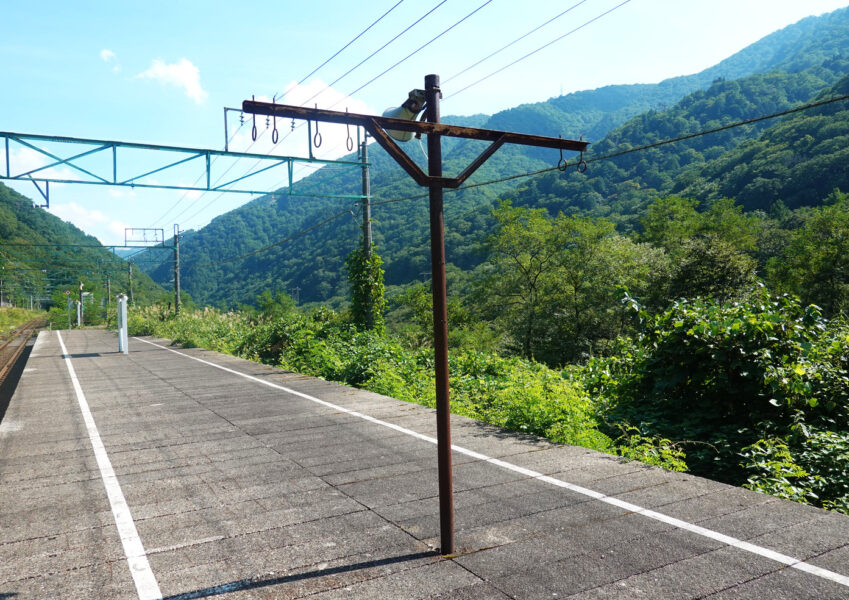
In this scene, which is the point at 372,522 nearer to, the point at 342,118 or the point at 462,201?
the point at 342,118

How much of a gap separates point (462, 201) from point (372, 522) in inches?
2733

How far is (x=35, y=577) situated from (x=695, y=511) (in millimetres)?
4837

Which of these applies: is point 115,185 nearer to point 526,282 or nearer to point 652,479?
point 652,479

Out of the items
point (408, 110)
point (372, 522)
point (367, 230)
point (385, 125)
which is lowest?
point (372, 522)

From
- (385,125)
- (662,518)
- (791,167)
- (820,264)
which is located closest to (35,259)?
(820,264)

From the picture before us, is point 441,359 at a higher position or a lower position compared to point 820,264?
lower

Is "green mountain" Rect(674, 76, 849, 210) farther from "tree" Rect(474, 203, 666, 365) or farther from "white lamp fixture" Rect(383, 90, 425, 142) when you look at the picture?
"white lamp fixture" Rect(383, 90, 425, 142)

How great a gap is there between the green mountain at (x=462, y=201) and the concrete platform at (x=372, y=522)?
49580 millimetres

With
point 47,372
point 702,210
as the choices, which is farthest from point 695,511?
point 702,210

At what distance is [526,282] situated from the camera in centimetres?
3844

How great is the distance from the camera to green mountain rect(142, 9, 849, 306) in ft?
209

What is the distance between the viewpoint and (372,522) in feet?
15.8

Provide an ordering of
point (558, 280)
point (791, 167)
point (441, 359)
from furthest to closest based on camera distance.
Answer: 1. point (791, 167)
2. point (558, 280)
3. point (441, 359)

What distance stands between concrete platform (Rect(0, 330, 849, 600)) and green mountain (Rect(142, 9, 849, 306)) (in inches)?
1952
